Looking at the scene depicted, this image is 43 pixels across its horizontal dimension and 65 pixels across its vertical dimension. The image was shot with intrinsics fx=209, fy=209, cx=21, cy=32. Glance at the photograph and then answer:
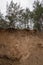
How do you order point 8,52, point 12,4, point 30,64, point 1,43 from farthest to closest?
1. point 12,4
2. point 1,43
3. point 8,52
4. point 30,64

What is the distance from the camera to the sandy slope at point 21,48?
5.87 m

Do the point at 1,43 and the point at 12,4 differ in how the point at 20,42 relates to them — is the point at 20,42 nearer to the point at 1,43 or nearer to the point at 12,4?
the point at 1,43

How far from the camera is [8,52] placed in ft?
20.1

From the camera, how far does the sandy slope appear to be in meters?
5.87

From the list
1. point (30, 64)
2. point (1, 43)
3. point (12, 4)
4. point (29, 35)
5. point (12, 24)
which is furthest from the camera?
point (12, 4)

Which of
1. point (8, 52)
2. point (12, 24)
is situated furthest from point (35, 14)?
point (8, 52)

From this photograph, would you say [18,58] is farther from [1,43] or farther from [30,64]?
[1,43]

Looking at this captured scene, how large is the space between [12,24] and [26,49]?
8.09 meters

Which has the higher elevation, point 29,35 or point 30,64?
point 29,35

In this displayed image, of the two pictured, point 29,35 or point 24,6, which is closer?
point 29,35

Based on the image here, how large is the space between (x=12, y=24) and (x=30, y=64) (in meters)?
8.69

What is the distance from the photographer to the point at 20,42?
6641 mm

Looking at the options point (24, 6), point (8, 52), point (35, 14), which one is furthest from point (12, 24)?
point (8, 52)

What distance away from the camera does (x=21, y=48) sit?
638 centimetres
